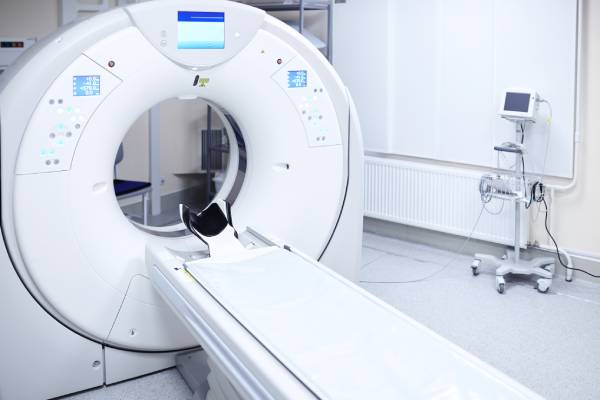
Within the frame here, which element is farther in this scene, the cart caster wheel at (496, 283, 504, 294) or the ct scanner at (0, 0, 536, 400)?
the cart caster wheel at (496, 283, 504, 294)

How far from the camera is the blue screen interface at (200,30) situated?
1840 millimetres

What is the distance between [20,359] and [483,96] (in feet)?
8.11

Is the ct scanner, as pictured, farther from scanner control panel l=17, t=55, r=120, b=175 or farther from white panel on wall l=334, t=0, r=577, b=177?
white panel on wall l=334, t=0, r=577, b=177

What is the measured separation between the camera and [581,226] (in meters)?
2.96

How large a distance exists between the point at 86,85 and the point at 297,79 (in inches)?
27.8

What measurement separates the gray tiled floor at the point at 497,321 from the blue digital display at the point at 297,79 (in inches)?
41.8

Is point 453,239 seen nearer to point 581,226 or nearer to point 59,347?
point 581,226

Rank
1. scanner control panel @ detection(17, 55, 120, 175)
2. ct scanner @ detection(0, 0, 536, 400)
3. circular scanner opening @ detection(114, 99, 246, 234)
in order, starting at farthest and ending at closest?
circular scanner opening @ detection(114, 99, 246, 234) → scanner control panel @ detection(17, 55, 120, 175) → ct scanner @ detection(0, 0, 536, 400)

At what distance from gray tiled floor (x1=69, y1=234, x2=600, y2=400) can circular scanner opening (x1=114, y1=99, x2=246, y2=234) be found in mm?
1320

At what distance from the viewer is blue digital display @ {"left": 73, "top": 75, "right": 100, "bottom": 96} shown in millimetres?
1698

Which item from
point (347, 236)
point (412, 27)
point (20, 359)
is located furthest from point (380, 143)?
point (20, 359)

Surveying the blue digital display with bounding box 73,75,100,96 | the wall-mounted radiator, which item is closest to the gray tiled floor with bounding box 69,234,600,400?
the wall-mounted radiator

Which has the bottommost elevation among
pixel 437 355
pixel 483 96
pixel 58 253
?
Answer: pixel 437 355

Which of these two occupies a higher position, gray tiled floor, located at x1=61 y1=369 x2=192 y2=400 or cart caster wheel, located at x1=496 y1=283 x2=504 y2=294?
cart caster wheel, located at x1=496 y1=283 x2=504 y2=294
